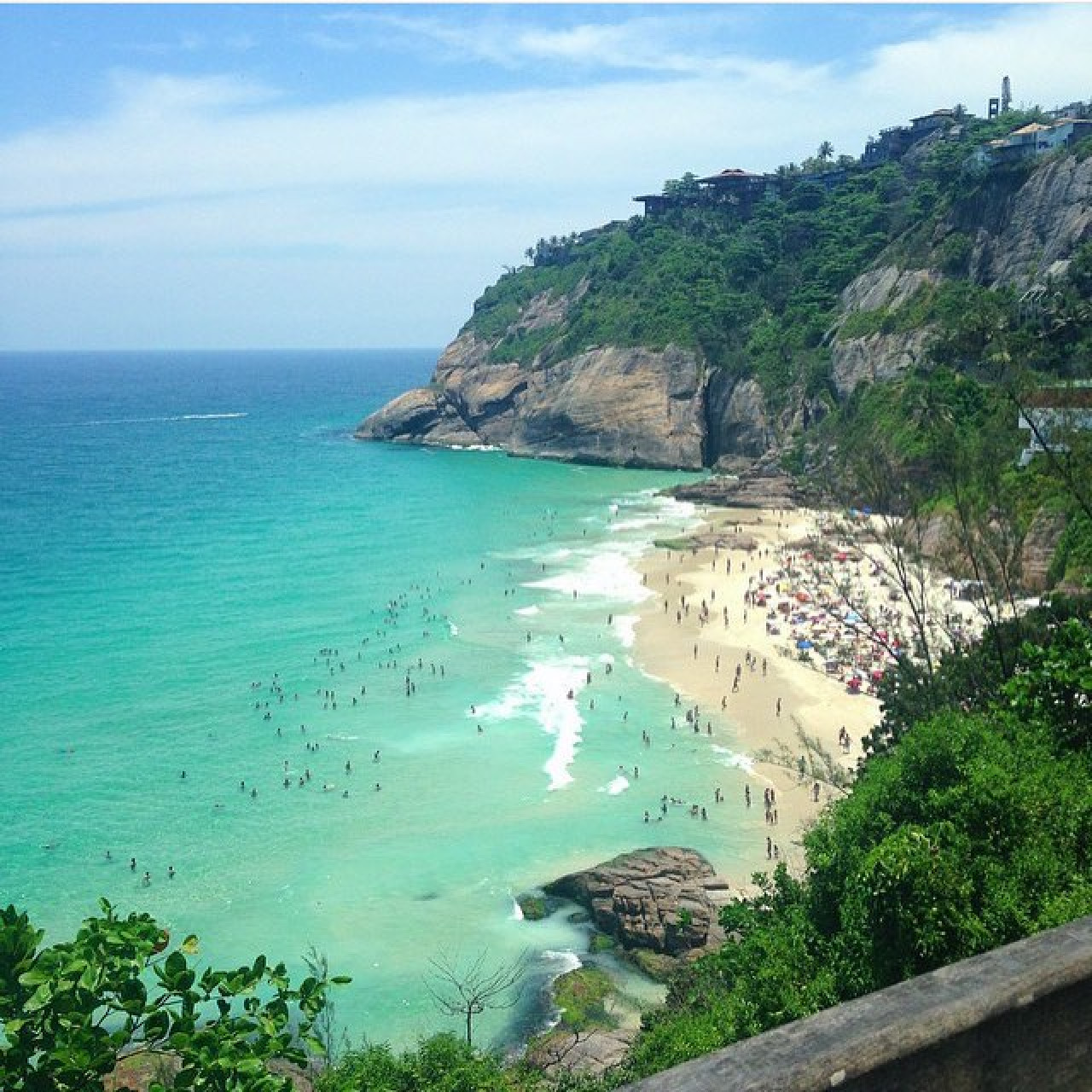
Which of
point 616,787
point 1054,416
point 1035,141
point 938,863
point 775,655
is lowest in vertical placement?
point 616,787

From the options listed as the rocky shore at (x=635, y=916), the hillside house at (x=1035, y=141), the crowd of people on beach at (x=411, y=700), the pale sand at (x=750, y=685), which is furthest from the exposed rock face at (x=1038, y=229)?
the rocky shore at (x=635, y=916)

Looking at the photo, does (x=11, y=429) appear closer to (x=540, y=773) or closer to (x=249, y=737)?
(x=249, y=737)

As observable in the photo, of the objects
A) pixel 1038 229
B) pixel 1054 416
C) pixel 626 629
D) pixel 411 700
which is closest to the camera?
pixel 1054 416

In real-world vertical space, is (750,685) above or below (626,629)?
below

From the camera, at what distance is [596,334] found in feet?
298

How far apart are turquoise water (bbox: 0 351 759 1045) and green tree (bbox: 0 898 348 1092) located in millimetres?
15241

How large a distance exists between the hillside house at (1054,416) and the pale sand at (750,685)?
9.78 metres

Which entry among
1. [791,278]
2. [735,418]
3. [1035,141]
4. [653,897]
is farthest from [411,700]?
[791,278]

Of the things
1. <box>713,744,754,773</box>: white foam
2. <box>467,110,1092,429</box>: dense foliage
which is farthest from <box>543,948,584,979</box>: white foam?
<box>467,110,1092,429</box>: dense foliage

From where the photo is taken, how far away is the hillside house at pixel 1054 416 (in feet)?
65.3

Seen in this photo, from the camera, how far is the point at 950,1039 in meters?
4.76

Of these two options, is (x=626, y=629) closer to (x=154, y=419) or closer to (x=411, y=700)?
(x=411, y=700)

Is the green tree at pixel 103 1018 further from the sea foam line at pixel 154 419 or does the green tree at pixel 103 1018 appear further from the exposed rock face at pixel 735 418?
the sea foam line at pixel 154 419

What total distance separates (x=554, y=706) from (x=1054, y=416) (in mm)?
17469
